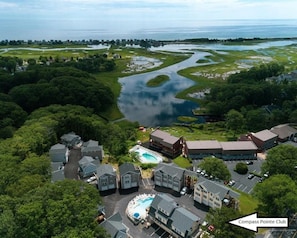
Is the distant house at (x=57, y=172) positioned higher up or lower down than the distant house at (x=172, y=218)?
higher up

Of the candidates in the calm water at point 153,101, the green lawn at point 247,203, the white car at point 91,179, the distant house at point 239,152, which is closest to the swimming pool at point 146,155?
the white car at point 91,179

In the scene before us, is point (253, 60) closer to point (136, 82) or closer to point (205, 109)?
point (136, 82)

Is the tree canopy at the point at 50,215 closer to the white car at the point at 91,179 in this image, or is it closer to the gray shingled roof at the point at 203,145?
the white car at the point at 91,179

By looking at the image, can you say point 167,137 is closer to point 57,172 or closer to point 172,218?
point 57,172

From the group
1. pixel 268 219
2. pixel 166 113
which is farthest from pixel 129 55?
pixel 268 219

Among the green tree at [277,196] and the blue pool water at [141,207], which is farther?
the blue pool water at [141,207]

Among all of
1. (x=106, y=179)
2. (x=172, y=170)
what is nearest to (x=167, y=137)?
(x=172, y=170)

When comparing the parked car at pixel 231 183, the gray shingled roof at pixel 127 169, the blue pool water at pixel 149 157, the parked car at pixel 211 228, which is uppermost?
the gray shingled roof at pixel 127 169
